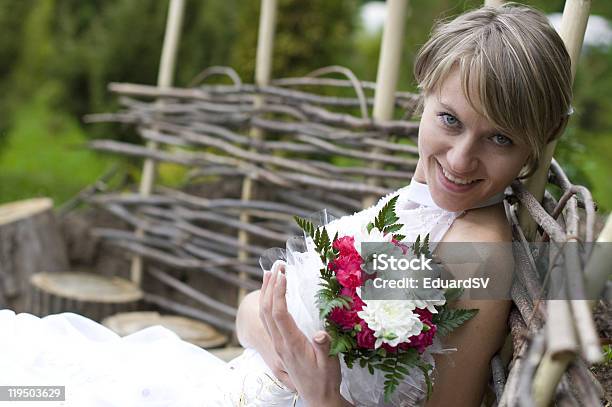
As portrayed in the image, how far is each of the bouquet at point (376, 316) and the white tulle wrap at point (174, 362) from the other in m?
0.07

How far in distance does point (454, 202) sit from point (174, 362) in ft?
2.79

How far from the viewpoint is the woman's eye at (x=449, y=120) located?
1.45 m

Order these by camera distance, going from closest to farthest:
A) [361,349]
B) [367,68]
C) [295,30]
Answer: [361,349] < [295,30] < [367,68]

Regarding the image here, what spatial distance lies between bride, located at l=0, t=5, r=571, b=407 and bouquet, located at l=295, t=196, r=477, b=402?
0.04 metres

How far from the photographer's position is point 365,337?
51.9 inches

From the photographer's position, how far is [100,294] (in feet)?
12.0

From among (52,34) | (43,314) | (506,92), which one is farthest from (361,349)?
(52,34)

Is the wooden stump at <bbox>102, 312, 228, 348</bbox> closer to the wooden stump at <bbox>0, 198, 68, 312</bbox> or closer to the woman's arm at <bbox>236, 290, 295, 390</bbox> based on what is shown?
the wooden stump at <bbox>0, 198, 68, 312</bbox>

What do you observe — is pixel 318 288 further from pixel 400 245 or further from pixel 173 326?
pixel 173 326

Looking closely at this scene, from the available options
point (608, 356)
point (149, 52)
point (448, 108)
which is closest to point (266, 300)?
point (448, 108)

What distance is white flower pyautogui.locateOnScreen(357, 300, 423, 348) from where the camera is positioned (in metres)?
1.30

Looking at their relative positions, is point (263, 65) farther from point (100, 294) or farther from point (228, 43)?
point (228, 43)

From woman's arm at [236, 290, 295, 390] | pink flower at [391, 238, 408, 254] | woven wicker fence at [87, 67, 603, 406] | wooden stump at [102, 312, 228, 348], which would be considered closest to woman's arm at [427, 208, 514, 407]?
pink flower at [391, 238, 408, 254]

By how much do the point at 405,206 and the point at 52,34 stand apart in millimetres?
4981
